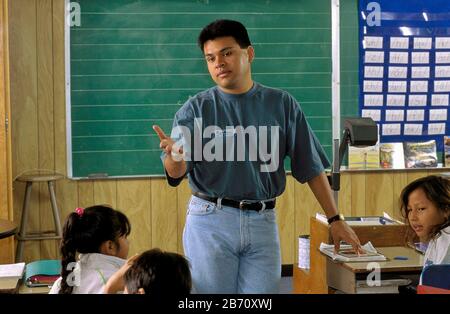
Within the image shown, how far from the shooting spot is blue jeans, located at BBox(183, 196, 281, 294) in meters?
2.43

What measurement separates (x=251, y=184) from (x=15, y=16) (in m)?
2.95

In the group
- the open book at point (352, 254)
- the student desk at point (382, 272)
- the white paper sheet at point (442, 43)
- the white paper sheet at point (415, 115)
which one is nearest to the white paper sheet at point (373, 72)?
the white paper sheet at point (415, 115)

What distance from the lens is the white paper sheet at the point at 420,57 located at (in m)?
5.38

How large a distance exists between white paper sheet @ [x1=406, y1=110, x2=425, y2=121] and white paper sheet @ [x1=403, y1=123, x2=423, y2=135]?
0.04 metres

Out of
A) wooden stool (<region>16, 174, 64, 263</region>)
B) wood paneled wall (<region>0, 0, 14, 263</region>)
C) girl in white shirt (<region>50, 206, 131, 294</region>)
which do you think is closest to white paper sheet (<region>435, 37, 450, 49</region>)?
wooden stool (<region>16, 174, 64, 263</region>)

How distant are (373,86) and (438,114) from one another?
53 cm

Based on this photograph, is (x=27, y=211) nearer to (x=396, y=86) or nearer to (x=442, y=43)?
(x=396, y=86)

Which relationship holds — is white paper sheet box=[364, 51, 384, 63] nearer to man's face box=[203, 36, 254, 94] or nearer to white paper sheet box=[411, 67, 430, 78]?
white paper sheet box=[411, 67, 430, 78]

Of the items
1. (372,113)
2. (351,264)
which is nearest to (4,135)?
(351,264)

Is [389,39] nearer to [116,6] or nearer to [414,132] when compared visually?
[414,132]

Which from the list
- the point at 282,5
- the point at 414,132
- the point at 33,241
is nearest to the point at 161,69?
the point at 282,5

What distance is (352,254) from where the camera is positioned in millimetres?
3484

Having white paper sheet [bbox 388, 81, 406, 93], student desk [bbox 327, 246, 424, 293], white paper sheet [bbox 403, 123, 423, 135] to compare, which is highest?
white paper sheet [bbox 388, 81, 406, 93]

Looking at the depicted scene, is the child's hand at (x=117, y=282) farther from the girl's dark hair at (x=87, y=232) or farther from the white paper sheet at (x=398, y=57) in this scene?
the white paper sheet at (x=398, y=57)
